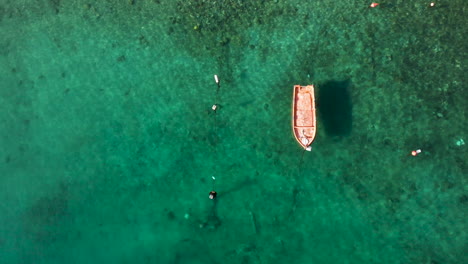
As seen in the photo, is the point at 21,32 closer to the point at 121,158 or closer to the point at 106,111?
the point at 106,111

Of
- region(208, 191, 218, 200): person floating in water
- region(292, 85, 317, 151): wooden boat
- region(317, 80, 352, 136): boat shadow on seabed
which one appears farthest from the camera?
region(208, 191, 218, 200): person floating in water

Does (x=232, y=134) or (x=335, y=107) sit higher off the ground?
(x=335, y=107)

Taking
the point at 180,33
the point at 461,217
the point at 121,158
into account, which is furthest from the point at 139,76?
the point at 461,217

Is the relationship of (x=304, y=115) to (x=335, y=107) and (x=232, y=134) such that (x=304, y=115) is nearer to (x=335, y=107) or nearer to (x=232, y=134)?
(x=335, y=107)

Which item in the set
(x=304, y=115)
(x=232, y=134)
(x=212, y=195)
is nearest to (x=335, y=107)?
(x=304, y=115)

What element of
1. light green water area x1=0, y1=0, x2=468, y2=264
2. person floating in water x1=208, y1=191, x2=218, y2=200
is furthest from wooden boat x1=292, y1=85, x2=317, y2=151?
person floating in water x1=208, y1=191, x2=218, y2=200

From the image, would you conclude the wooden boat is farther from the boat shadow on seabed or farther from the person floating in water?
the person floating in water
